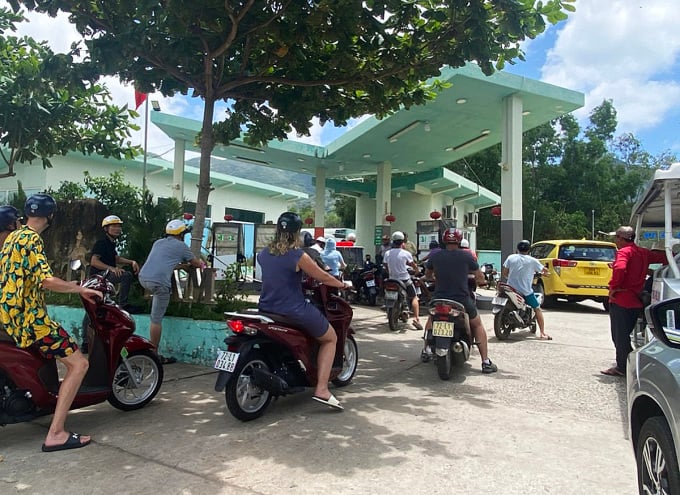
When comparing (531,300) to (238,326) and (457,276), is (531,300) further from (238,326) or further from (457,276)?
(238,326)

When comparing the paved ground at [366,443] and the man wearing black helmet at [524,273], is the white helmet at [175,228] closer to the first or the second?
the paved ground at [366,443]

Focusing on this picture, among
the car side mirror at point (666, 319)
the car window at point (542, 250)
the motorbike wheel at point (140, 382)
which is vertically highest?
the car window at point (542, 250)

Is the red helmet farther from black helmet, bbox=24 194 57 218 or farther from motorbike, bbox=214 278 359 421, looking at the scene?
black helmet, bbox=24 194 57 218

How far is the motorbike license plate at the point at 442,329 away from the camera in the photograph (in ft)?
18.0

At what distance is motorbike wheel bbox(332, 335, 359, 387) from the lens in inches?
208

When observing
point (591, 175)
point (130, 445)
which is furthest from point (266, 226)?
point (591, 175)

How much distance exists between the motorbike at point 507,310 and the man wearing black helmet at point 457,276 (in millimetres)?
2097

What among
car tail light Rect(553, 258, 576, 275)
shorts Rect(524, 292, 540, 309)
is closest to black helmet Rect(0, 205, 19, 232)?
shorts Rect(524, 292, 540, 309)

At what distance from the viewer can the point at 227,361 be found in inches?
161

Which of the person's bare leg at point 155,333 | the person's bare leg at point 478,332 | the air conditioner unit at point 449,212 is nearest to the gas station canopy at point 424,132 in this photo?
the air conditioner unit at point 449,212

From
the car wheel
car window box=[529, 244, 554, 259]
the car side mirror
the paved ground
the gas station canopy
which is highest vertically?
the gas station canopy

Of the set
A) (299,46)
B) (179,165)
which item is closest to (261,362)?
(299,46)

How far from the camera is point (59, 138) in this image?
33.0 ft

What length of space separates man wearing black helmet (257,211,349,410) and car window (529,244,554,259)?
9.04m
